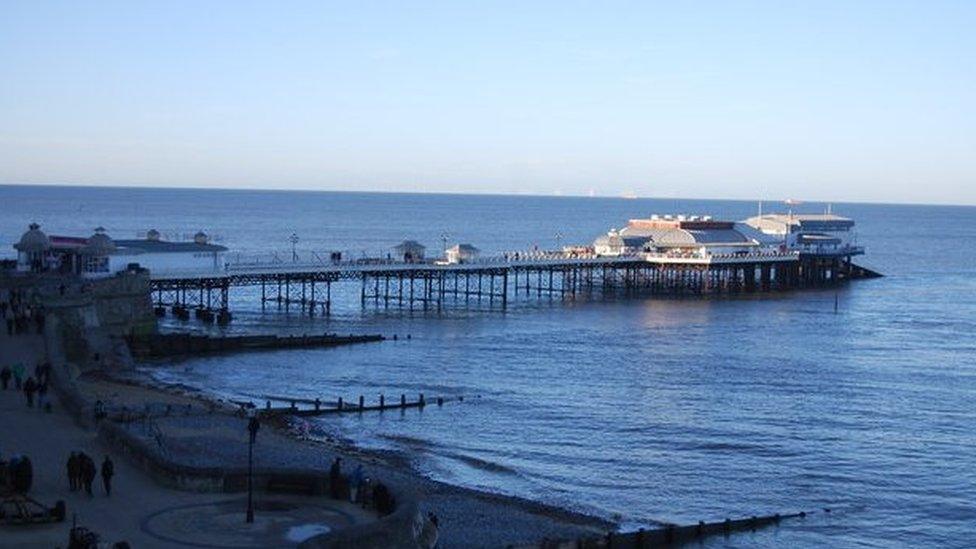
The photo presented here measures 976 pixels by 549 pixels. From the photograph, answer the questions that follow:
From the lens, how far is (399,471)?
116 ft

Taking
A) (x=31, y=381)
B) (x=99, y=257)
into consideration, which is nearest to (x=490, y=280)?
(x=99, y=257)

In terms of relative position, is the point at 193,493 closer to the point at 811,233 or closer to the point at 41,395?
the point at 41,395

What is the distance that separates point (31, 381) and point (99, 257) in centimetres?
3065

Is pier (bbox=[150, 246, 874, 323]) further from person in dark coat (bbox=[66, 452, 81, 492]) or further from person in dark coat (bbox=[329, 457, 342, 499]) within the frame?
person in dark coat (bbox=[329, 457, 342, 499])

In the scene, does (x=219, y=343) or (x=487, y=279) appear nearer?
(x=219, y=343)

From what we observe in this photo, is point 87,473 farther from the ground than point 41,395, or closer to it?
closer to it

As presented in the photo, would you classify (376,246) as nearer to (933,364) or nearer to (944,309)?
(944,309)

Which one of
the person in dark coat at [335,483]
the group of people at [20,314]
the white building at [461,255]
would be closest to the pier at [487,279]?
the white building at [461,255]

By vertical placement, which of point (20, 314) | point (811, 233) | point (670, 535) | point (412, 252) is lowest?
point (670, 535)

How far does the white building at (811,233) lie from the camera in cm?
11425

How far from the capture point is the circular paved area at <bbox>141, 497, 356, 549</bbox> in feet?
71.4

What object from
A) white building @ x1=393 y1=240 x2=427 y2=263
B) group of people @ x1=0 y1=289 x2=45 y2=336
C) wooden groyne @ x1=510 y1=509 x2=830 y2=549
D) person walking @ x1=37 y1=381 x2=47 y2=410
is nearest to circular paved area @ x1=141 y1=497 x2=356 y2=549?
wooden groyne @ x1=510 y1=509 x2=830 y2=549

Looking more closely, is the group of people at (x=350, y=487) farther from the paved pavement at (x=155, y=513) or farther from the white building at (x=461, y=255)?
the white building at (x=461, y=255)

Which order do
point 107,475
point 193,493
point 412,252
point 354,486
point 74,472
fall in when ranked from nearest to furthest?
point 107,475 → point 74,472 → point 354,486 → point 193,493 → point 412,252
